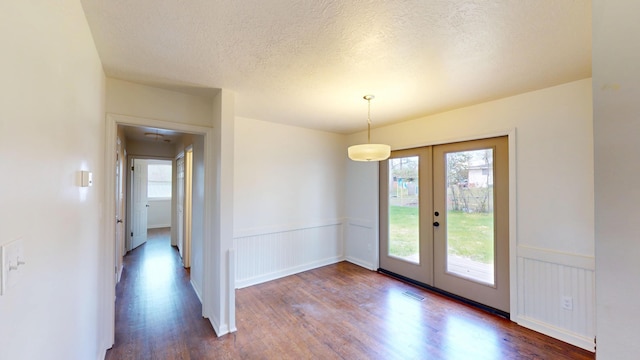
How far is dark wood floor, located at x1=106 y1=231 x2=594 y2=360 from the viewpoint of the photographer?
87.1 inches

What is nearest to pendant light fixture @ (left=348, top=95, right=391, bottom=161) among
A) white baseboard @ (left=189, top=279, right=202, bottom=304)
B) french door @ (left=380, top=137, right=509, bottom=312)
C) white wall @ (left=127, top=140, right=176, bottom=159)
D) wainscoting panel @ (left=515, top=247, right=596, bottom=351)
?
french door @ (left=380, top=137, right=509, bottom=312)

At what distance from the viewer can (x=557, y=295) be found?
2436 millimetres

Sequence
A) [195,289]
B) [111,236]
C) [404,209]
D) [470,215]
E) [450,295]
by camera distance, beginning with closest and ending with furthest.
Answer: [111,236] < [470,215] < [450,295] < [195,289] < [404,209]

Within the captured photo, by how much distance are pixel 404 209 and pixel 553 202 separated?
174cm

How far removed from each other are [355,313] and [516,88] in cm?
291

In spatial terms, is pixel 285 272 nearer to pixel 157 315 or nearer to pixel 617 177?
pixel 157 315

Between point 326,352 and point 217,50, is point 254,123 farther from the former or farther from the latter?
point 326,352

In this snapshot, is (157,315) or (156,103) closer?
(156,103)

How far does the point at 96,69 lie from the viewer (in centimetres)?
186

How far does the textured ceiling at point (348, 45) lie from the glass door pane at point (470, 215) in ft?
2.73

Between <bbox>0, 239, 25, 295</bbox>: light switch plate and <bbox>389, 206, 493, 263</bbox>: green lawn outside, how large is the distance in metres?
3.66

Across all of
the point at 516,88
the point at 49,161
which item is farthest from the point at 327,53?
the point at 516,88

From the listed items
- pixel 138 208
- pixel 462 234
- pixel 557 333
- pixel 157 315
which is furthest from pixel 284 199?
pixel 138 208

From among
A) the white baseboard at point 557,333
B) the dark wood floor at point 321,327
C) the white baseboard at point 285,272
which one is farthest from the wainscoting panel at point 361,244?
the white baseboard at point 557,333
